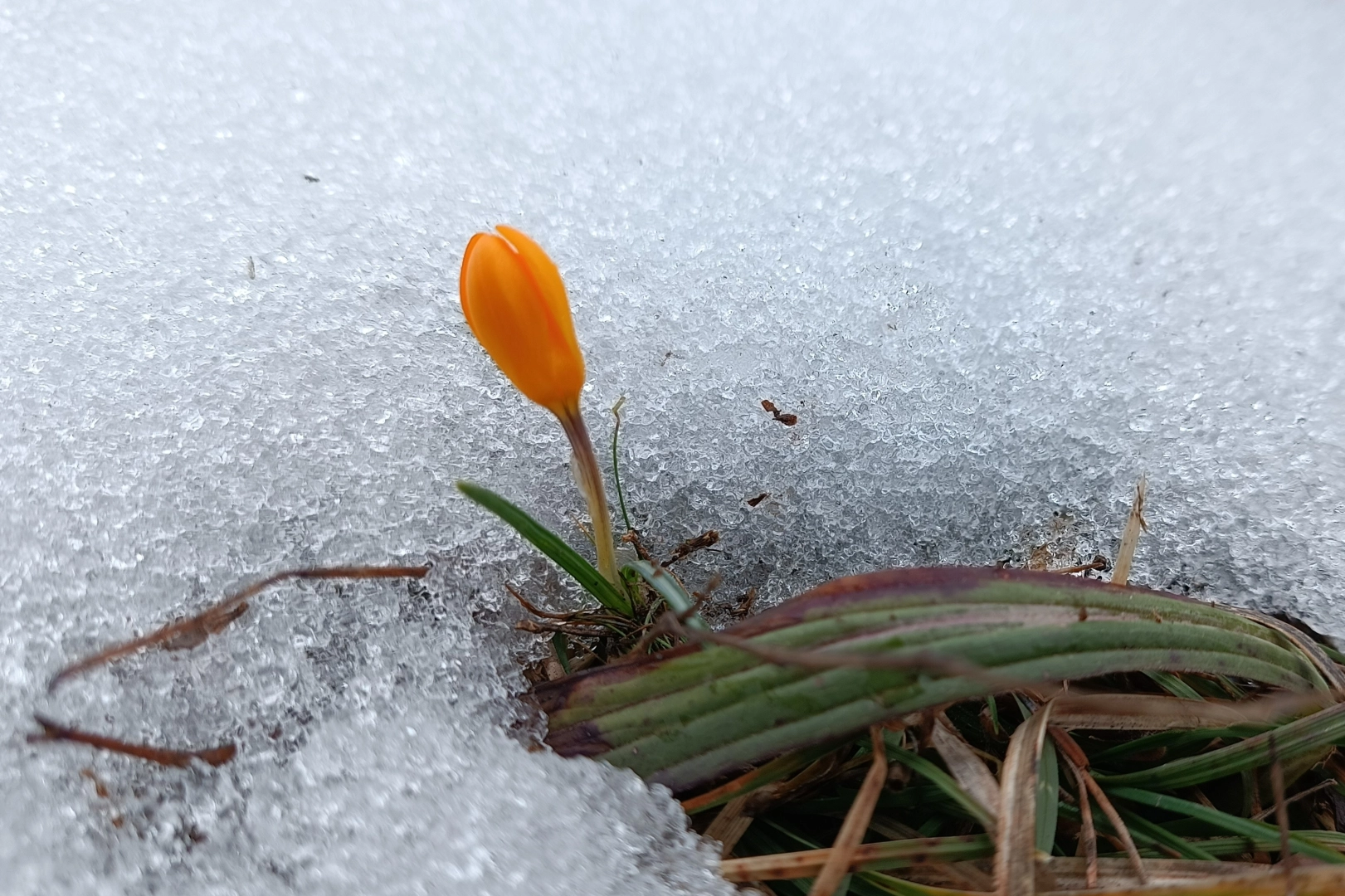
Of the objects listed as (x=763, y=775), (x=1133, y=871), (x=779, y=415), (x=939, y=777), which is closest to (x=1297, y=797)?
(x=1133, y=871)

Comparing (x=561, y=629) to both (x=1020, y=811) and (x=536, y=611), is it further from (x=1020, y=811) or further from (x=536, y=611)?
(x=1020, y=811)

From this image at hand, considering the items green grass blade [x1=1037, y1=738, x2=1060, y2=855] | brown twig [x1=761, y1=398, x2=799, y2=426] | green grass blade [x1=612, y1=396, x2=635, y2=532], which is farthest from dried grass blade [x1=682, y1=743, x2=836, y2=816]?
brown twig [x1=761, y1=398, x2=799, y2=426]

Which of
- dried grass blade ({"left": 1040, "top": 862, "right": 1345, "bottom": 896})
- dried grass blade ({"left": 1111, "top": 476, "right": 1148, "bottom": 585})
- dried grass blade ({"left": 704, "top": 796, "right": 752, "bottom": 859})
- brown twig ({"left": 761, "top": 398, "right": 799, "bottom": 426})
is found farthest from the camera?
brown twig ({"left": 761, "top": 398, "right": 799, "bottom": 426})

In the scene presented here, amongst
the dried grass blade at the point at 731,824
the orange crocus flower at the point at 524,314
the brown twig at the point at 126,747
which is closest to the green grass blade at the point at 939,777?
the dried grass blade at the point at 731,824

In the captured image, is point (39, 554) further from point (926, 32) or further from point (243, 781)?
point (926, 32)

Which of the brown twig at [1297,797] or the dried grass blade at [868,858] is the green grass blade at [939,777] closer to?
the dried grass blade at [868,858]

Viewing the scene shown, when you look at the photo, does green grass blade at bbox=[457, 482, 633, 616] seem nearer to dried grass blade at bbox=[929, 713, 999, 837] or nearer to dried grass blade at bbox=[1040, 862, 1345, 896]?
dried grass blade at bbox=[929, 713, 999, 837]

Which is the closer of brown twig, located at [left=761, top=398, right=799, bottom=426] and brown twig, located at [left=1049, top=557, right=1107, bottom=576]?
brown twig, located at [left=1049, top=557, right=1107, bottom=576]
